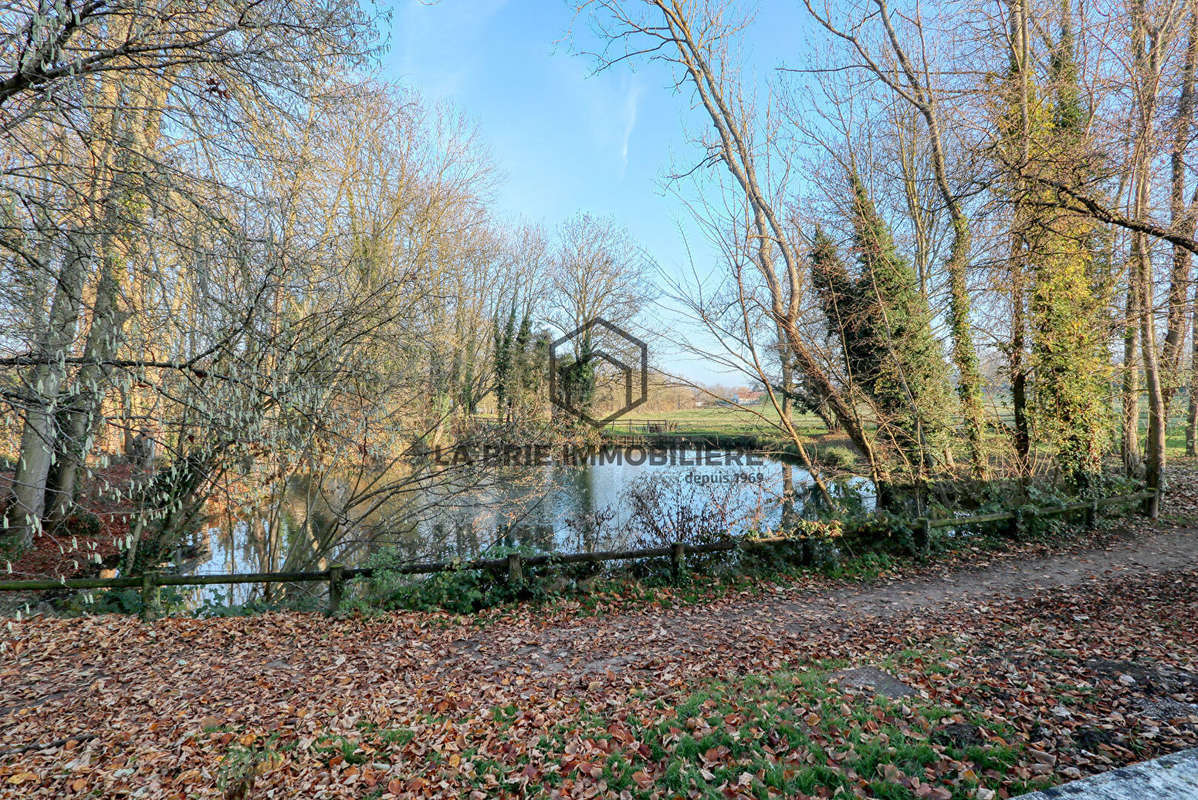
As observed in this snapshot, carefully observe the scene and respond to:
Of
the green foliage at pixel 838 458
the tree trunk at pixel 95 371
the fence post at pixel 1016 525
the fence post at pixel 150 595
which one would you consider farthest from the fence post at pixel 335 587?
the fence post at pixel 1016 525

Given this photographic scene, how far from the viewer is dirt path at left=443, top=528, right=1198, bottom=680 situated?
5.24m

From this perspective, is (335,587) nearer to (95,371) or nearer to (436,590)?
(436,590)

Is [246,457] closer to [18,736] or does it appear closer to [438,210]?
[18,736]

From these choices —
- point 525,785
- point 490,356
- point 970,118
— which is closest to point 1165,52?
point 970,118

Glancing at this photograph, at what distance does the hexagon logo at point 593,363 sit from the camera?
20.8m

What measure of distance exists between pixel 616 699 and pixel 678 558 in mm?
3451

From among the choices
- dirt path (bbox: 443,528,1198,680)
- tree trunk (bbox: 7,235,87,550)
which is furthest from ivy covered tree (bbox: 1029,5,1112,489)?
tree trunk (bbox: 7,235,87,550)

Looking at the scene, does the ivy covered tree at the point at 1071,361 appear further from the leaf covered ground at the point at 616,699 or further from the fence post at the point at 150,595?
the fence post at the point at 150,595

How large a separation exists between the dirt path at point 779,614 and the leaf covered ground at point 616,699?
0.14 feet

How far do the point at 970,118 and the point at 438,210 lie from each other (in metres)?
11.5

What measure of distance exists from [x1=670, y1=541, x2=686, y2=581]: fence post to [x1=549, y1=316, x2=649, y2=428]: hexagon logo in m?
12.8

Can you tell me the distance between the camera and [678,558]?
24.8 ft

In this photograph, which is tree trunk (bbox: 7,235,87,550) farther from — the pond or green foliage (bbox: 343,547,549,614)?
the pond

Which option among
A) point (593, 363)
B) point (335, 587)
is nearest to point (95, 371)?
point (335, 587)
